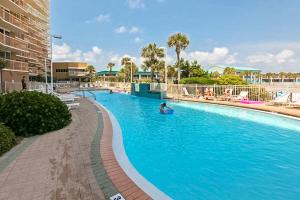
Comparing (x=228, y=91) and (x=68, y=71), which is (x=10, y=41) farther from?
(x=68, y=71)

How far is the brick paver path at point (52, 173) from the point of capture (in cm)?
406

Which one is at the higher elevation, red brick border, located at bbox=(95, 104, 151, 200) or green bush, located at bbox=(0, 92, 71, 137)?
green bush, located at bbox=(0, 92, 71, 137)

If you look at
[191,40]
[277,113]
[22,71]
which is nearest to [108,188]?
[277,113]

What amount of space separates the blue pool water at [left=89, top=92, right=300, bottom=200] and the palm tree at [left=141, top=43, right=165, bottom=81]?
114 feet

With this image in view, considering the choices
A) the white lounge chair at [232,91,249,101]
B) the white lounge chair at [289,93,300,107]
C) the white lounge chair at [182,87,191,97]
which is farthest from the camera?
the white lounge chair at [182,87,191,97]

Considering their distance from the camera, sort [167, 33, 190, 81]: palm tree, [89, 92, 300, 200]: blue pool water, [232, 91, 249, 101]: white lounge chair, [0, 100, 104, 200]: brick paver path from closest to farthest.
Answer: [0, 100, 104, 200]: brick paver path
[89, 92, 300, 200]: blue pool water
[232, 91, 249, 101]: white lounge chair
[167, 33, 190, 81]: palm tree

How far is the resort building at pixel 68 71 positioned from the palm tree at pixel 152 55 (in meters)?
54.0

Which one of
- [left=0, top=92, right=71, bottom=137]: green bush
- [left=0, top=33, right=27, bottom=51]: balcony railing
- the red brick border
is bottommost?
the red brick border

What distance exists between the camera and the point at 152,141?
31.6 feet

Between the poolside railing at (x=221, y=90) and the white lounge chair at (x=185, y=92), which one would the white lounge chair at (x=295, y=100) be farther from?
the white lounge chair at (x=185, y=92)

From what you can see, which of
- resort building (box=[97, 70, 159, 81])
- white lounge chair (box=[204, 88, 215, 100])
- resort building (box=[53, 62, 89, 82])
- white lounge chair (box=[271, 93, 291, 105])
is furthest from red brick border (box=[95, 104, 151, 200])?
resort building (box=[53, 62, 89, 82])

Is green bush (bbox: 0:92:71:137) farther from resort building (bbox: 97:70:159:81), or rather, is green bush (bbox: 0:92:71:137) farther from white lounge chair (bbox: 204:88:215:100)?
resort building (bbox: 97:70:159:81)

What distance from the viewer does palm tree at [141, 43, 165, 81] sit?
46469 millimetres

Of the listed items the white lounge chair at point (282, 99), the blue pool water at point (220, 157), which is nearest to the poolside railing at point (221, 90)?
the white lounge chair at point (282, 99)
